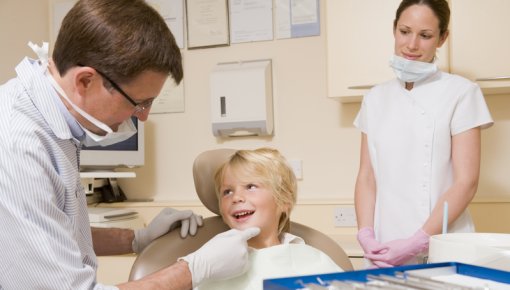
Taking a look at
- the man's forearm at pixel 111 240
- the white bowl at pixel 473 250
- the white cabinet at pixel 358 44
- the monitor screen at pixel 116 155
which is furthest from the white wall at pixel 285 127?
the white bowl at pixel 473 250

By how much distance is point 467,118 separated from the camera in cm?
159

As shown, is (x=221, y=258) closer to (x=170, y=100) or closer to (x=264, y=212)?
(x=264, y=212)

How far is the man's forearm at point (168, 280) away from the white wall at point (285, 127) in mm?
1485

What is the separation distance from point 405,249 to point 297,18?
148 cm

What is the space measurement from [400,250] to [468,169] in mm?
321

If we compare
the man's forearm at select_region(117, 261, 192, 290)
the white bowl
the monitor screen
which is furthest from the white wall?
the white bowl

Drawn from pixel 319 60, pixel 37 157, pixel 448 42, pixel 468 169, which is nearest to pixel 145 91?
pixel 37 157

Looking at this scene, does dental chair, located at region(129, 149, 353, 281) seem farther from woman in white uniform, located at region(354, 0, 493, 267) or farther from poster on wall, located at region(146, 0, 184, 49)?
poster on wall, located at region(146, 0, 184, 49)

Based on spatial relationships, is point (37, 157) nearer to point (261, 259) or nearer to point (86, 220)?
point (86, 220)

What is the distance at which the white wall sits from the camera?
2.38 metres

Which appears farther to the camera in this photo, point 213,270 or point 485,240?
point 213,270

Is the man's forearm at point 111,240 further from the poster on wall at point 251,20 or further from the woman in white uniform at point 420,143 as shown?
the poster on wall at point 251,20

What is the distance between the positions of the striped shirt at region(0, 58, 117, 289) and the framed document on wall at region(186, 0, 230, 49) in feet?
5.78

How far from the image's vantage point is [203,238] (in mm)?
1468
